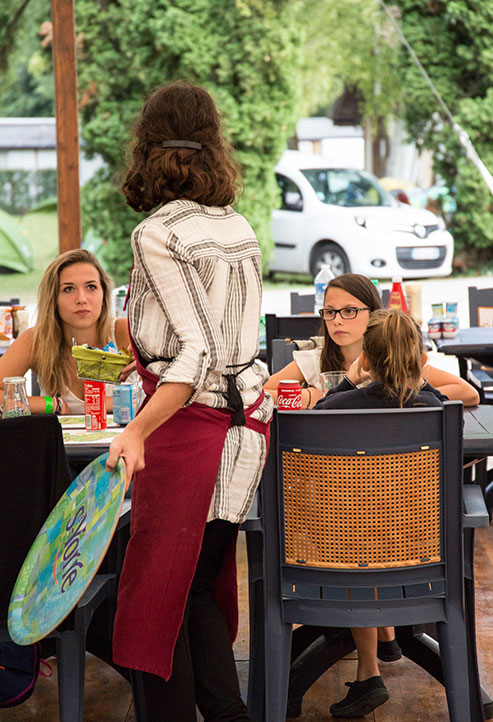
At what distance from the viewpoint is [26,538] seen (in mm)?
2090

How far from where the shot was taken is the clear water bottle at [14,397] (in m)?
2.77

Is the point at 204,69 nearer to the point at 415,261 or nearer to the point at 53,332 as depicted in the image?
the point at 415,261

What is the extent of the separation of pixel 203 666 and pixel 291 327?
232 centimetres

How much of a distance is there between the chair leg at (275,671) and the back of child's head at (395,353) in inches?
24.3

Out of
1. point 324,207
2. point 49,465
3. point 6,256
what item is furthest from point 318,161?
point 49,465

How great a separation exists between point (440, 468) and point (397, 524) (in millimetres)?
157


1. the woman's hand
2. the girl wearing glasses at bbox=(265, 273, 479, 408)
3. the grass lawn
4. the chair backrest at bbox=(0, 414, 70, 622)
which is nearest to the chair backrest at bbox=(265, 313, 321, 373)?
the girl wearing glasses at bbox=(265, 273, 479, 408)

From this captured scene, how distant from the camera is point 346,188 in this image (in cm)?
1309

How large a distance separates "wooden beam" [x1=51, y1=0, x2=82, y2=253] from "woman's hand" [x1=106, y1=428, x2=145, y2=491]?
14.8ft

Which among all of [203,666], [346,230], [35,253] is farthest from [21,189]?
[203,666]

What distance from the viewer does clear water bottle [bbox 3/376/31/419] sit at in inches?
109

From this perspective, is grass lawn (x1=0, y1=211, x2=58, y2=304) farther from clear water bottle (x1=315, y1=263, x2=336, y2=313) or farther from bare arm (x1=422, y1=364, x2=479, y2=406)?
bare arm (x1=422, y1=364, x2=479, y2=406)

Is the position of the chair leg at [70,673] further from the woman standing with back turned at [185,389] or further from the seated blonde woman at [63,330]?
the seated blonde woman at [63,330]

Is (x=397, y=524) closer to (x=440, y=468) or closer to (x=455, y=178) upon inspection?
(x=440, y=468)
